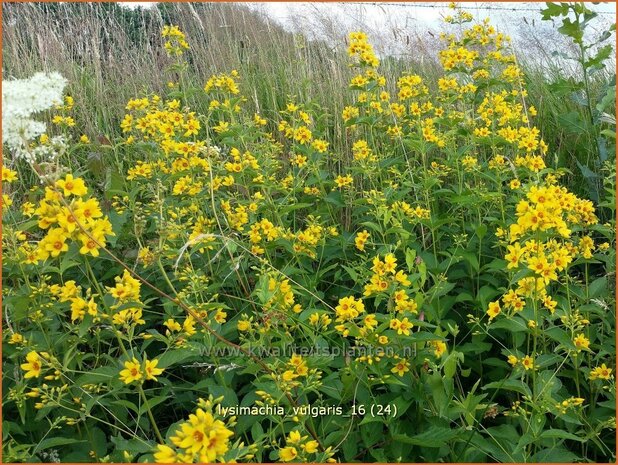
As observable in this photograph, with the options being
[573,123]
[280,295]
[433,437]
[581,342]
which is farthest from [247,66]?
[433,437]

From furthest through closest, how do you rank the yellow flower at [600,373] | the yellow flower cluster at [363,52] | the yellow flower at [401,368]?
the yellow flower cluster at [363,52] → the yellow flower at [600,373] → the yellow flower at [401,368]

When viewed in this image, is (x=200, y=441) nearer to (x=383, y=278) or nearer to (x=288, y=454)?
(x=288, y=454)

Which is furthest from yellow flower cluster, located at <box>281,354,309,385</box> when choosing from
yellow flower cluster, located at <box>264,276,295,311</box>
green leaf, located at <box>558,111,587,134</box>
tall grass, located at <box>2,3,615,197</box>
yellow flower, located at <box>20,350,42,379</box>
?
green leaf, located at <box>558,111,587,134</box>

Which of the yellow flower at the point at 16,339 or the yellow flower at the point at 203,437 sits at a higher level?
the yellow flower at the point at 16,339

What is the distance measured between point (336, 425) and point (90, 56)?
200 inches

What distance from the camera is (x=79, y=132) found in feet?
14.0

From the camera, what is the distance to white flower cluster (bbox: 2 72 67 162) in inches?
55.7

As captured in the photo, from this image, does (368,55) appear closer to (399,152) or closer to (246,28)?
(399,152)

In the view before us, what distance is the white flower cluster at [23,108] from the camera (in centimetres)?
142

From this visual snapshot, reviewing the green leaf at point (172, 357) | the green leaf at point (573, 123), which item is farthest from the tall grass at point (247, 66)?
the green leaf at point (172, 357)

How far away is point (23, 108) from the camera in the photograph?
1.44m

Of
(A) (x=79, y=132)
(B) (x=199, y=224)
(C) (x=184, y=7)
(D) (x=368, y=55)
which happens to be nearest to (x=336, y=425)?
(B) (x=199, y=224)

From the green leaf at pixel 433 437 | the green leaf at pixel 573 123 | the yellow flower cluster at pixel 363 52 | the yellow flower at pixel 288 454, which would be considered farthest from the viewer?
the green leaf at pixel 573 123

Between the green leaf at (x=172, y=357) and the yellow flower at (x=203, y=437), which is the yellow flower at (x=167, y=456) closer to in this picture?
the yellow flower at (x=203, y=437)
